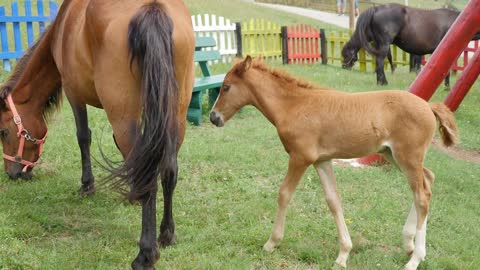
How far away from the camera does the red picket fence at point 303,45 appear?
55.5 feet

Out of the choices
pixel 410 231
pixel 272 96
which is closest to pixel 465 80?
pixel 410 231

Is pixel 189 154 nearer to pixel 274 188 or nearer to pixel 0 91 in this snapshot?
pixel 274 188

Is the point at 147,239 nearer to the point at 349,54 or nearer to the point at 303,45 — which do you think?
the point at 349,54

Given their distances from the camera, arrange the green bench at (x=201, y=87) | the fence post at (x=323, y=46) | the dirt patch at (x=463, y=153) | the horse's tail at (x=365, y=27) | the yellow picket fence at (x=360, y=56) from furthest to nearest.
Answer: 1. the fence post at (x=323, y=46)
2. the yellow picket fence at (x=360, y=56)
3. the horse's tail at (x=365, y=27)
4. the green bench at (x=201, y=87)
5. the dirt patch at (x=463, y=153)

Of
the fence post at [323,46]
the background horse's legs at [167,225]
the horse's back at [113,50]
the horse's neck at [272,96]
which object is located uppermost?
the horse's back at [113,50]

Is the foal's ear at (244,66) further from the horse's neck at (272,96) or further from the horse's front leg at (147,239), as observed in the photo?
the horse's front leg at (147,239)

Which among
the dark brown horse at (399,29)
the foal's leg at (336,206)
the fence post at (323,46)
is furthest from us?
the fence post at (323,46)

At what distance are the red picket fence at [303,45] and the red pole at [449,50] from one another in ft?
33.2

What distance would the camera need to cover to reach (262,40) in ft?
54.9

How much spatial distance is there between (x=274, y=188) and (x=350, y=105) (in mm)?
1948

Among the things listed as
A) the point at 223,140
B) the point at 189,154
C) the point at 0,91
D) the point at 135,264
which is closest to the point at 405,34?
the point at 223,140

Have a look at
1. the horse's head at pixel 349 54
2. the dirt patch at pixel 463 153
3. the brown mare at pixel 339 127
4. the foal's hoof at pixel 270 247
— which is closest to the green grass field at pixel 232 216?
the foal's hoof at pixel 270 247

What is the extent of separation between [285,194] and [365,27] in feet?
36.3

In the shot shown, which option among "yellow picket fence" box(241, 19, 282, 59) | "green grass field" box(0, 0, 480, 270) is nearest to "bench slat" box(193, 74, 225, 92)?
"green grass field" box(0, 0, 480, 270)
